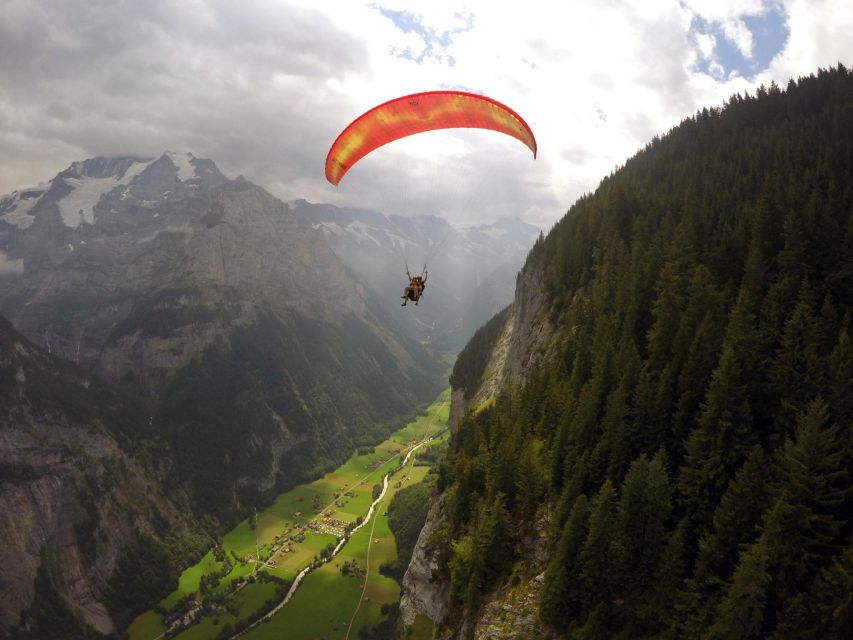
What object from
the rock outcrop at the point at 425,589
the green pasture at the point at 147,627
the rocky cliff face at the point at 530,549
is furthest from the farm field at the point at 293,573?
the rock outcrop at the point at 425,589

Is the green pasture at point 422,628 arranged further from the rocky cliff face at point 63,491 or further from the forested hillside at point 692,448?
the rocky cliff face at point 63,491

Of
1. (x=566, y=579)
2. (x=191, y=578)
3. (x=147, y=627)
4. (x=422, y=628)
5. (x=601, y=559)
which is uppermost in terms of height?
(x=601, y=559)

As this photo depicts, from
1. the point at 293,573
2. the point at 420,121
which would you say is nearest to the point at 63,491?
the point at 293,573

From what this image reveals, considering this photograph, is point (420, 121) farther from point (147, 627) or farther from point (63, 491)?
point (63, 491)

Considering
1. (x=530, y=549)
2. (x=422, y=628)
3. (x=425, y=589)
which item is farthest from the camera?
(x=425, y=589)

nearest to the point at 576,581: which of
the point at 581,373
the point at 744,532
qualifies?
the point at 744,532

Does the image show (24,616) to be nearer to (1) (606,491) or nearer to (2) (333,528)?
(2) (333,528)
